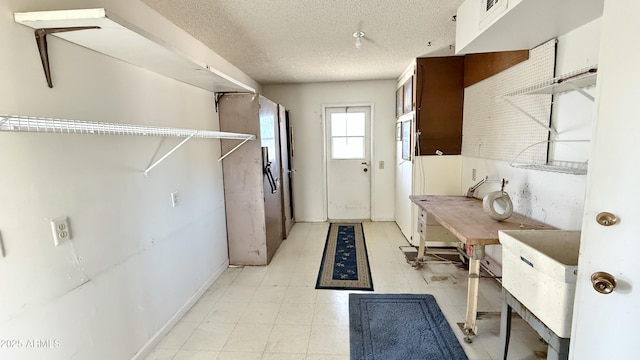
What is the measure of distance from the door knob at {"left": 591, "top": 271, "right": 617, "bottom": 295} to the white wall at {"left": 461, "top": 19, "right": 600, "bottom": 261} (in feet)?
3.39

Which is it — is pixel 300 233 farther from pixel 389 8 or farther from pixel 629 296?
pixel 629 296

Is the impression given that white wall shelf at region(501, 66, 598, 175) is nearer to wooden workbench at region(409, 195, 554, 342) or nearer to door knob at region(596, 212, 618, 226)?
wooden workbench at region(409, 195, 554, 342)

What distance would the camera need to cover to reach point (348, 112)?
15.2ft

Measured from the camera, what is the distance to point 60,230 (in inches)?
49.1

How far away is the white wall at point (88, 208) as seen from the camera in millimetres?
1084

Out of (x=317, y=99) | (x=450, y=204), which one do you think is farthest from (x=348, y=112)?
(x=450, y=204)

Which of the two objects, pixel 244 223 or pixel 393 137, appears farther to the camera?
pixel 393 137

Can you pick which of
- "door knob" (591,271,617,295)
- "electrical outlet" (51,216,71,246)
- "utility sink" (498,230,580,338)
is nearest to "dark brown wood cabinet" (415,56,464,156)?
"utility sink" (498,230,580,338)

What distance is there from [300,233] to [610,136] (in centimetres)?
378

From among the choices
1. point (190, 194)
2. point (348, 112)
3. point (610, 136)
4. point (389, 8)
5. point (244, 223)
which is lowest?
point (244, 223)

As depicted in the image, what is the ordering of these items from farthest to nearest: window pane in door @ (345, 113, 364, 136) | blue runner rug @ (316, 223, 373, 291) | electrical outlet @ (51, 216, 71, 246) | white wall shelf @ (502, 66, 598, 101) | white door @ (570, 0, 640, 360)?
1. window pane in door @ (345, 113, 364, 136)
2. blue runner rug @ (316, 223, 373, 291)
3. white wall shelf @ (502, 66, 598, 101)
4. electrical outlet @ (51, 216, 71, 246)
5. white door @ (570, 0, 640, 360)

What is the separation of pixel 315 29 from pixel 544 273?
7.40 feet

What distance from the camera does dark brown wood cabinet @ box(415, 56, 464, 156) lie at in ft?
10.7

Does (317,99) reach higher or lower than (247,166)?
higher
